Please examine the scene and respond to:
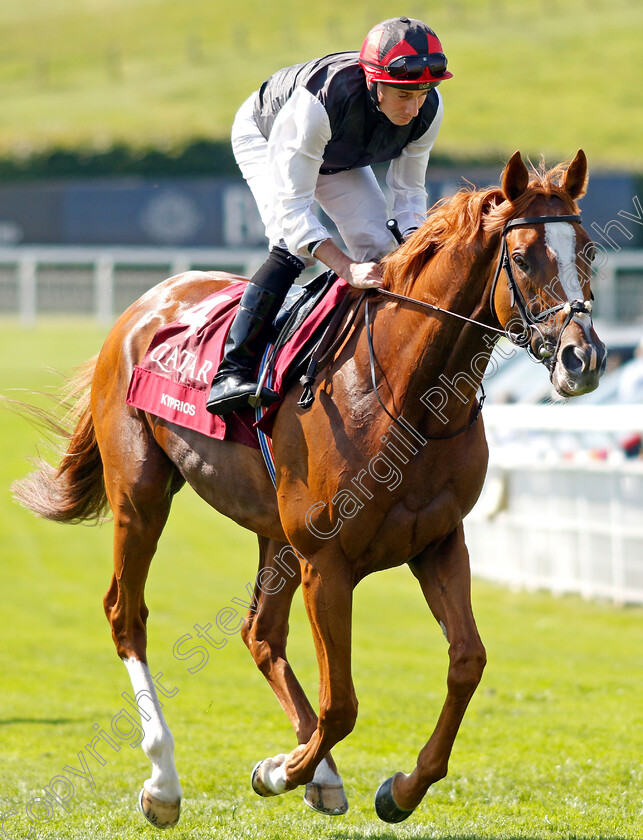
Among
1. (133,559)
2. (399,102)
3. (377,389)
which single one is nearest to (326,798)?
(133,559)

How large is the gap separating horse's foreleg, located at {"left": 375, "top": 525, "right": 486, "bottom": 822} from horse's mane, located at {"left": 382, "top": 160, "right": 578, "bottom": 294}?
893mm

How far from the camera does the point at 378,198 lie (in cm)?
424

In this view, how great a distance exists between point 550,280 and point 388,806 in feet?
6.12

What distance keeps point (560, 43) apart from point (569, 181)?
4857 cm

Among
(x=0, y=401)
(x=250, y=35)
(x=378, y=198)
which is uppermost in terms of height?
(x=378, y=198)

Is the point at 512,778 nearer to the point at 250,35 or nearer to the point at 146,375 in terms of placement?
the point at 146,375

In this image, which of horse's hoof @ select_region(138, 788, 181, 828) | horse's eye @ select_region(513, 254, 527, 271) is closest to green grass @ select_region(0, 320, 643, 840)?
horse's hoof @ select_region(138, 788, 181, 828)

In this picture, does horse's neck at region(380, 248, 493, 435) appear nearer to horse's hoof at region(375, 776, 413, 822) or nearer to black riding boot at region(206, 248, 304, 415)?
black riding boot at region(206, 248, 304, 415)

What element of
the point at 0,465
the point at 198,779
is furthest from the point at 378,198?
the point at 0,465

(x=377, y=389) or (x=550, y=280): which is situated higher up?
(x=550, y=280)

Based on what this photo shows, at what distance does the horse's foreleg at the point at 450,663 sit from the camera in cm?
378

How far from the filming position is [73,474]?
214 inches

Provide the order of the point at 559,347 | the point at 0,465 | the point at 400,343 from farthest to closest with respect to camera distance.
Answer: the point at 0,465, the point at 400,343, the point at 559,347

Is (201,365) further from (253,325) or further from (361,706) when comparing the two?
(361,706)
